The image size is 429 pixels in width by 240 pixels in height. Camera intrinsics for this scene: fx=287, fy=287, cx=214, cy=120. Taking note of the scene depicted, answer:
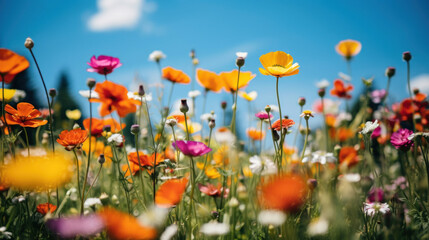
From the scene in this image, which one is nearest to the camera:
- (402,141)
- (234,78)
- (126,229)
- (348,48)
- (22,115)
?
(126,229)

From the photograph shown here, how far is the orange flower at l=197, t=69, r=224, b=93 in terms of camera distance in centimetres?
132

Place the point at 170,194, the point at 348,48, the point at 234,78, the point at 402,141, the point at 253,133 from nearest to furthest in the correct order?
the point at 170,194
the point at 402,141
the point at 234,78
the point at 253,133
the point at 348,48

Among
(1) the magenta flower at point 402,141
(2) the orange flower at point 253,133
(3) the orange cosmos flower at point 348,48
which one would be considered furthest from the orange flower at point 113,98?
(3) the orange cosmos flower at point 348,48

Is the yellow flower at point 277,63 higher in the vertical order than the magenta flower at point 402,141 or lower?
higher

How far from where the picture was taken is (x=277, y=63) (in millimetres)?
965

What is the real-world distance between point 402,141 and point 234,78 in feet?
2.28

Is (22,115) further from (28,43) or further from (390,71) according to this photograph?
(390,71)

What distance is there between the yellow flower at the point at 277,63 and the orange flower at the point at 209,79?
37cm

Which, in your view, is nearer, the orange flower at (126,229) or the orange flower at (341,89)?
the orange flower at (126,229)

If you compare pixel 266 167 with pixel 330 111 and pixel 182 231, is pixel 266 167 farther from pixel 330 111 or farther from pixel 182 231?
pixel 330 111

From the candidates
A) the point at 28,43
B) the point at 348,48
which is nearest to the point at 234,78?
the point at 28,43

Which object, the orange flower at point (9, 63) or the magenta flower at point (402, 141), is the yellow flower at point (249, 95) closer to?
the magenta flower at point (402, 141)

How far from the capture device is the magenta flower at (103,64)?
1.03 m

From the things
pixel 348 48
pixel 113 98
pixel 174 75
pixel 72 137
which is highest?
pixel 348 48
